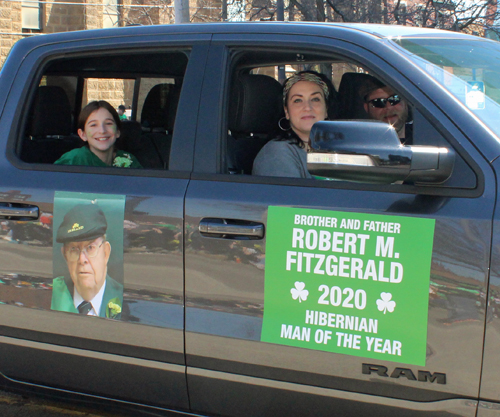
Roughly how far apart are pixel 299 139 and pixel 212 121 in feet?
2.12

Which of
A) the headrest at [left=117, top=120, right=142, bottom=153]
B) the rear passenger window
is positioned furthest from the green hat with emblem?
the headrest at [left=117, top=120, right=142, bottom=153]

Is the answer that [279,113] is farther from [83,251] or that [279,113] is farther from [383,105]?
[83,251]

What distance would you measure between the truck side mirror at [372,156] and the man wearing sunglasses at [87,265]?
91cm

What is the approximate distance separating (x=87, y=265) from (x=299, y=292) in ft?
2.81

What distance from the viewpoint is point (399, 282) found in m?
1.97

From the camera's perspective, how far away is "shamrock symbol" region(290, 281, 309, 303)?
2094mm

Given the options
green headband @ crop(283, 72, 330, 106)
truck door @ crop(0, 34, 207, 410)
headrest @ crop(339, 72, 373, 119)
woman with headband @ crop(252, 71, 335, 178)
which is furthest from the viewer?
headrest @ crop(339, 72, 373, 119)

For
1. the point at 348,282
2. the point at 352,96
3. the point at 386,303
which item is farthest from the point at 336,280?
the point at 352,96

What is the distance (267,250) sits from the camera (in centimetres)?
215

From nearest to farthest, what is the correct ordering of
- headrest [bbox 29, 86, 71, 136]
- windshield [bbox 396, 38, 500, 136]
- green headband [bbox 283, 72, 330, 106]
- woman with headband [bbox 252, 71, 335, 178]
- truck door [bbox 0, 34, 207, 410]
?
1. windshield [bbox 396, 38, 500, 136]
2. truck door [bbox 0, 34, 207, 410]
3. woman with headband [bbox 252, 71, 335, 178]
4. green headband [bbox 283, 72, 330, 106]
5. headrest [bbox 29, 86, 71, 136]

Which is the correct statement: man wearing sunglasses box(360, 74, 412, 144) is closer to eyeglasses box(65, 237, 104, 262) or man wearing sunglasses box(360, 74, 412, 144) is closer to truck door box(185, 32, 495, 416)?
truck door box(185, 32, 495, 416)

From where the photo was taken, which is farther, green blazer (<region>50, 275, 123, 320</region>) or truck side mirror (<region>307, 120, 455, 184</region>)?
green blazer (<region>50, 275, 123, 320</region>)

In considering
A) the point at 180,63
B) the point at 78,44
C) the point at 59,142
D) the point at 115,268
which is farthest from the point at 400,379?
the point at 180,63

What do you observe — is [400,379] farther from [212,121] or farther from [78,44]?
[78,44]
